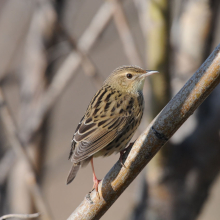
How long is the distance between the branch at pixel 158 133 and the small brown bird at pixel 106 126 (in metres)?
0.69

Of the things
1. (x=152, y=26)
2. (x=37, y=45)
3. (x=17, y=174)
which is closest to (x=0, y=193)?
(x=17, y=174)

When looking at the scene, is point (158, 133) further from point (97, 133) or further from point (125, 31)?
point (125, 31)

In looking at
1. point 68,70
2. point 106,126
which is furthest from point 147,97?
point 106,126

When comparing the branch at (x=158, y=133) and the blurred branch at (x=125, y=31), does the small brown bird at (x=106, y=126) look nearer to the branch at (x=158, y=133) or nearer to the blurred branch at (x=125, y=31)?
the blurred branch at (x=125, y=31)

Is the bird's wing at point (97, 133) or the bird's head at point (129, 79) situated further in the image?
the bird's head at point (129, 79)

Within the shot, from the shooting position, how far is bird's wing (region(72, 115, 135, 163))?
3480 mm

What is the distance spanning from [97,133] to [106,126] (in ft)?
0.44

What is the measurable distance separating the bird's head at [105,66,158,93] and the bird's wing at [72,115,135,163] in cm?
65

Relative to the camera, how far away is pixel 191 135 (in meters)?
4.78

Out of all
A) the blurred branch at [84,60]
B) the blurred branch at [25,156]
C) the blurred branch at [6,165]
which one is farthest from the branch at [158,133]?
the blurred branch at [6,165]

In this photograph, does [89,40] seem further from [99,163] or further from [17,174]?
[99,163]

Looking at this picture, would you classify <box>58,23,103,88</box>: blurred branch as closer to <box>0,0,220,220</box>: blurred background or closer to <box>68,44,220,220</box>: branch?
<box>0,0,220,220</box>: blurred background

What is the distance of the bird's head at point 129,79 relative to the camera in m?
4.31

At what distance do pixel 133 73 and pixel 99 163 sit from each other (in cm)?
664
